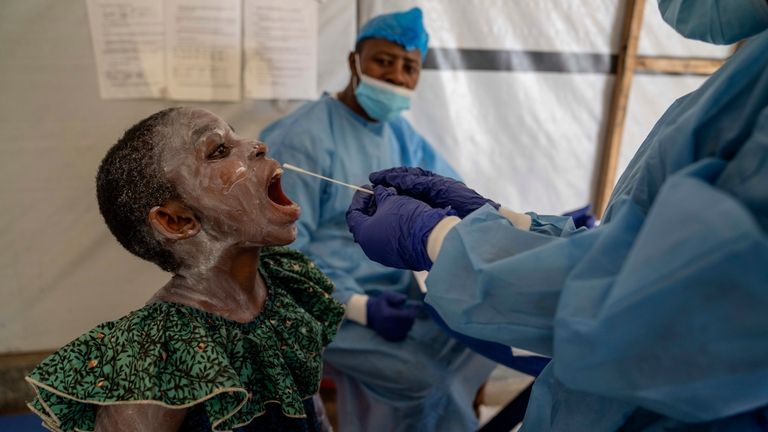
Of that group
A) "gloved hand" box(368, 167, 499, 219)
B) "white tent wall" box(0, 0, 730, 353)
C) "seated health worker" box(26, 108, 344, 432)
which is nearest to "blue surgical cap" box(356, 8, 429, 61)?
"white tent wall" box(0, 0, 730, 353)

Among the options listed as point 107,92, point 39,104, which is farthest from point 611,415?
point 39,104

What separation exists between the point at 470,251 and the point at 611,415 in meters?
0.36

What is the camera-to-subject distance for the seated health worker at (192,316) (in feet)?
2.81

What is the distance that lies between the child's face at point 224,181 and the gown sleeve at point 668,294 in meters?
0.48

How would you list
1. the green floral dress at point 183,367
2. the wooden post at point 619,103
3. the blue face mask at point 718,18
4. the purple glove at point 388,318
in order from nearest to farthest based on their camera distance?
the blue face mask at point 718,18 → the green floral dress at point 183,367 → the purple glove at point 388,318 → the wooden post at point 619,103

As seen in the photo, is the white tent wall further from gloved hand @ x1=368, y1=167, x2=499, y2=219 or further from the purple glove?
gloved hand @ x1=368, y1=167, x2=499, y2=219

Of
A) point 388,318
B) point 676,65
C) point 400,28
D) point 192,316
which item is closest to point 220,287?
point 192,316

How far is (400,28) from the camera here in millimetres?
1793

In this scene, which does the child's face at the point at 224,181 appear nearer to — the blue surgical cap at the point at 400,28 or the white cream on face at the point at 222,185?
the white cream on face at the point at 222,185

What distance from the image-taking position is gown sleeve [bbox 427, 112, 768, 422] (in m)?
0.56

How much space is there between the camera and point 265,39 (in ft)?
6.41

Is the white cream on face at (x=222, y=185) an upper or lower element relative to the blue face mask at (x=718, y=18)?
lower

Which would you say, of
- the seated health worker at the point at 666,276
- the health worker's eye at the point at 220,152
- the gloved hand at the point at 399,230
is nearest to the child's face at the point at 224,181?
the health worker's eye at the point at 220,152

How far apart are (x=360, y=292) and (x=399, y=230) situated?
898mm
